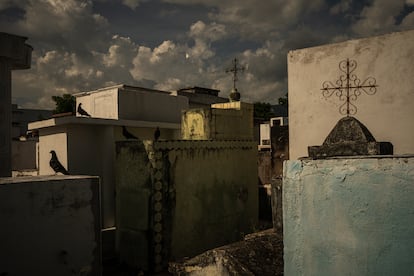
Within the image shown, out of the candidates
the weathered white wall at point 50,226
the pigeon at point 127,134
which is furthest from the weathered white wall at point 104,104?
the weathered white wall at point 50,226

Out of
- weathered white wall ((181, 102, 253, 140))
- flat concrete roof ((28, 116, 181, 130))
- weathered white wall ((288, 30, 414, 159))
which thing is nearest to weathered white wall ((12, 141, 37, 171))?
flat concrete roof ((28, 116, 181, 130))

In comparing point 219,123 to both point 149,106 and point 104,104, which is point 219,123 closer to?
point 149,106

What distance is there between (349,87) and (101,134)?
6.84m

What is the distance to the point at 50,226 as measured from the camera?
15.5ft

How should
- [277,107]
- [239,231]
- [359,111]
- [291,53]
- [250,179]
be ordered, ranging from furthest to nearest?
[277,107] < [250,179] < [239,231] < [291,53] < [359,111]

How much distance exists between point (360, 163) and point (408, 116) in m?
3.35

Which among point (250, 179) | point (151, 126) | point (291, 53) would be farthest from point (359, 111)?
point (151, 126)

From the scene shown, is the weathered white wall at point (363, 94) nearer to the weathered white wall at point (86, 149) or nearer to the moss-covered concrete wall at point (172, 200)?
the moss-covered concrete wall at point (172, 200)

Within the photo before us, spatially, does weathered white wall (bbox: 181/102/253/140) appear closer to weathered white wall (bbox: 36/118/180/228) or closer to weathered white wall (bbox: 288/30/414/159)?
weathered white wall (bbox: 36/118/180/228)

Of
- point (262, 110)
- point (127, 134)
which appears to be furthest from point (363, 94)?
point (262, 110)

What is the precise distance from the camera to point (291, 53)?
19.6 feet

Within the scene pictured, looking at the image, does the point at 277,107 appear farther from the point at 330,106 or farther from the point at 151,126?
the point at 330,106

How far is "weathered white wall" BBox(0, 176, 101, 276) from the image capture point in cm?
436

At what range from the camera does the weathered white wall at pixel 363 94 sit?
5008mm
